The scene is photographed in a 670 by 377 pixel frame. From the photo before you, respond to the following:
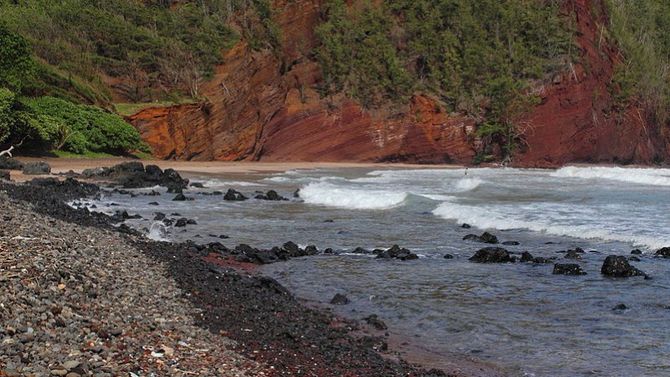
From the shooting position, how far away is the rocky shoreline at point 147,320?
229 inches

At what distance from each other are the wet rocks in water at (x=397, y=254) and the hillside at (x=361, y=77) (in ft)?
133

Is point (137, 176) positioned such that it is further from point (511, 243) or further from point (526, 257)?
point (526, 257)

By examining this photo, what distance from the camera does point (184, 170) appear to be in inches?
1715

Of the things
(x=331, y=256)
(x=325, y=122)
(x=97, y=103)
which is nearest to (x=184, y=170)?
Result: (x=97, y=103)

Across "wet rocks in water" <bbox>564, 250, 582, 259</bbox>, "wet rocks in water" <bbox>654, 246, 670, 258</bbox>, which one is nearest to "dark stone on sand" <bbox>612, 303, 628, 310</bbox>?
"wet rocks in water" <bbox>564, 250, 582, 259</bbox>

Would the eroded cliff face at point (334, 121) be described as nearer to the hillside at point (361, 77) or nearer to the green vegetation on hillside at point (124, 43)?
the hillside at point (361, 77)

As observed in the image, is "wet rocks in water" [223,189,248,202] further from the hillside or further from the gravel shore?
the hillside

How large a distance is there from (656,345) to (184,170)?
1498 inches

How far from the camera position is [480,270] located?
13672 mm

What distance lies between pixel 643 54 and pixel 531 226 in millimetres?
72169

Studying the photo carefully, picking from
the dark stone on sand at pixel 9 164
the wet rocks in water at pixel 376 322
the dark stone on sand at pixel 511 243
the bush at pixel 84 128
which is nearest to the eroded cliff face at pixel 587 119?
the bush at pixel 84 128

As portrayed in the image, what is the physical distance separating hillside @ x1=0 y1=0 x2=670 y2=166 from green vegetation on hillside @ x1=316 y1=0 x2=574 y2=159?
0.60 feet

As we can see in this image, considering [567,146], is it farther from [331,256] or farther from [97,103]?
[331,256]

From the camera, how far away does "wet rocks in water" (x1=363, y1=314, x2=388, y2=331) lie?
937cm
